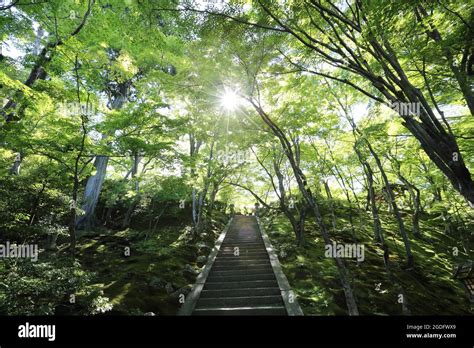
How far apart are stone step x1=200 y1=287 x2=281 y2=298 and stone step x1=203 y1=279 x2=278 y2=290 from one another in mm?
280

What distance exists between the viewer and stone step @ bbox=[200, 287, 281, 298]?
6884mm

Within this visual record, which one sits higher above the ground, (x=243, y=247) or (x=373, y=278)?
(x=243, y=247)

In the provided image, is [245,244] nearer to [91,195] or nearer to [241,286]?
[241,286]

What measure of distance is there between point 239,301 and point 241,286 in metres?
0.90

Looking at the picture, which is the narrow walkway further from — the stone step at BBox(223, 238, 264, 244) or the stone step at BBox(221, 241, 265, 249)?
the stone step at BBox(223, 238, 264, 244)

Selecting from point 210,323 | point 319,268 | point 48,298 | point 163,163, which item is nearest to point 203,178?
point 163,163

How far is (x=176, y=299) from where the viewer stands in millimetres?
6633

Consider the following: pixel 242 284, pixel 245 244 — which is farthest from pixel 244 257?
pixel 242 284

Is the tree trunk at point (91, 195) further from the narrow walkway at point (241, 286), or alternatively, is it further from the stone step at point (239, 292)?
the stone step at point (239, 292)

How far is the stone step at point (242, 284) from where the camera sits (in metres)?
7.34

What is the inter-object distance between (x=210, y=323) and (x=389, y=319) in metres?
2.32

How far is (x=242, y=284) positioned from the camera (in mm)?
7473

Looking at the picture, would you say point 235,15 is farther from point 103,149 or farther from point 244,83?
point 103,149

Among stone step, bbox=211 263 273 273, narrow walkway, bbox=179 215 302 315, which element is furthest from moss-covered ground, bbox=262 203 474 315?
stone step, bbox=211 263 273 273
